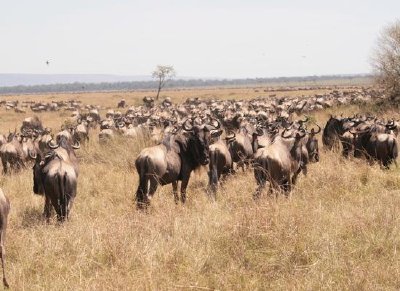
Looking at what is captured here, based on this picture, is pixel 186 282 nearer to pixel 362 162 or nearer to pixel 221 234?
pixel 221 234

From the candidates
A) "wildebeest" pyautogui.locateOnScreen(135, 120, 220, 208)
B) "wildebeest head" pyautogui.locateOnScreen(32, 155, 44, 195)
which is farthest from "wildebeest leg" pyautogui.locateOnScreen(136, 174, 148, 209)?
"wildebeest head" pyautogui.locateOnScreen(32, 155, 44, 195)

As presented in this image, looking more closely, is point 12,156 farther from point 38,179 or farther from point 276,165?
point 276,165

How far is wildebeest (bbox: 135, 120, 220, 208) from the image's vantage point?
8.45 meters

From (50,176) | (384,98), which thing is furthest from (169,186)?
(384,98)

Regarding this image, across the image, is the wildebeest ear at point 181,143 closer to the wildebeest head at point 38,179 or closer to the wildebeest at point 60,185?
the wildebeest at point 60,185

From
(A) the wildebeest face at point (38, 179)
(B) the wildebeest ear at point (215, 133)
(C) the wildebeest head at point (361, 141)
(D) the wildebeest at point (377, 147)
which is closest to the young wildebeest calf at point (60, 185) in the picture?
(A) the wildebeest face at point (38, 179)

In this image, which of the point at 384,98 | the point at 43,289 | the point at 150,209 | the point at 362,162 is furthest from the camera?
the point at 384,98

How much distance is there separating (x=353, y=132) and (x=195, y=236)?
8.33 m

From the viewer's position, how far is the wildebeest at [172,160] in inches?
332

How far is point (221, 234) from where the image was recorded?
644cm

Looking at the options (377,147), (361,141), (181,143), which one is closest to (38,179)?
(181,143)

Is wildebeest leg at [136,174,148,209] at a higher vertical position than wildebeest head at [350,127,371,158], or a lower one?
lower

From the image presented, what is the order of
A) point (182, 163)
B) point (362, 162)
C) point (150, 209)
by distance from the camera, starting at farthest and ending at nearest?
point (362, 162)
point (182, 163)
point (150, 209)

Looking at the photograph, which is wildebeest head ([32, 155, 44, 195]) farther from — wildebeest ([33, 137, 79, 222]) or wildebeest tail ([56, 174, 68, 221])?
wildebeest tail ([56, 174, 68, 221])
